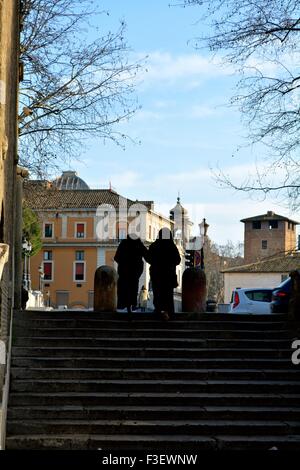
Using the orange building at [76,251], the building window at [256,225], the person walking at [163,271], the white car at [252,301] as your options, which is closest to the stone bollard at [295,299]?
the person walking at [163,271]

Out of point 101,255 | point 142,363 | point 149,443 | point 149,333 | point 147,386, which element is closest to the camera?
point 149,443

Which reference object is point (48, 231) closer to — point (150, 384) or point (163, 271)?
point (163, 271)

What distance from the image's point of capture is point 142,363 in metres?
13.0

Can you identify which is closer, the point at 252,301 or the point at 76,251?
the point at 252,301

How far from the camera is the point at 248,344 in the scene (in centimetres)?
1408

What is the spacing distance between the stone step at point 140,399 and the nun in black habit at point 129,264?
4636 millimetres

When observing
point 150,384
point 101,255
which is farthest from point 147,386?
point 101,255

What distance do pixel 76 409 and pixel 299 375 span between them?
3434 millimetres

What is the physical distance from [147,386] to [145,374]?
1.28 ft

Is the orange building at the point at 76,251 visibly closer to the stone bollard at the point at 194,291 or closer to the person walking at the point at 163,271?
the stone bollard at the point at 194,291

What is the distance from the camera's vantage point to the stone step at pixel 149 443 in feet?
34.4

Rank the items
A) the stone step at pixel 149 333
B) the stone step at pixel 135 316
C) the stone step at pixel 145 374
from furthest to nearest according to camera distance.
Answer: the stone step at pixel 135 316 → the stone step at pixel 149 333 → the stone step at pixel 145 374

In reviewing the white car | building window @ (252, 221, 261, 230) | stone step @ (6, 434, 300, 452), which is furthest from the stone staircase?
building window @ (252, 221, 261, 230)
